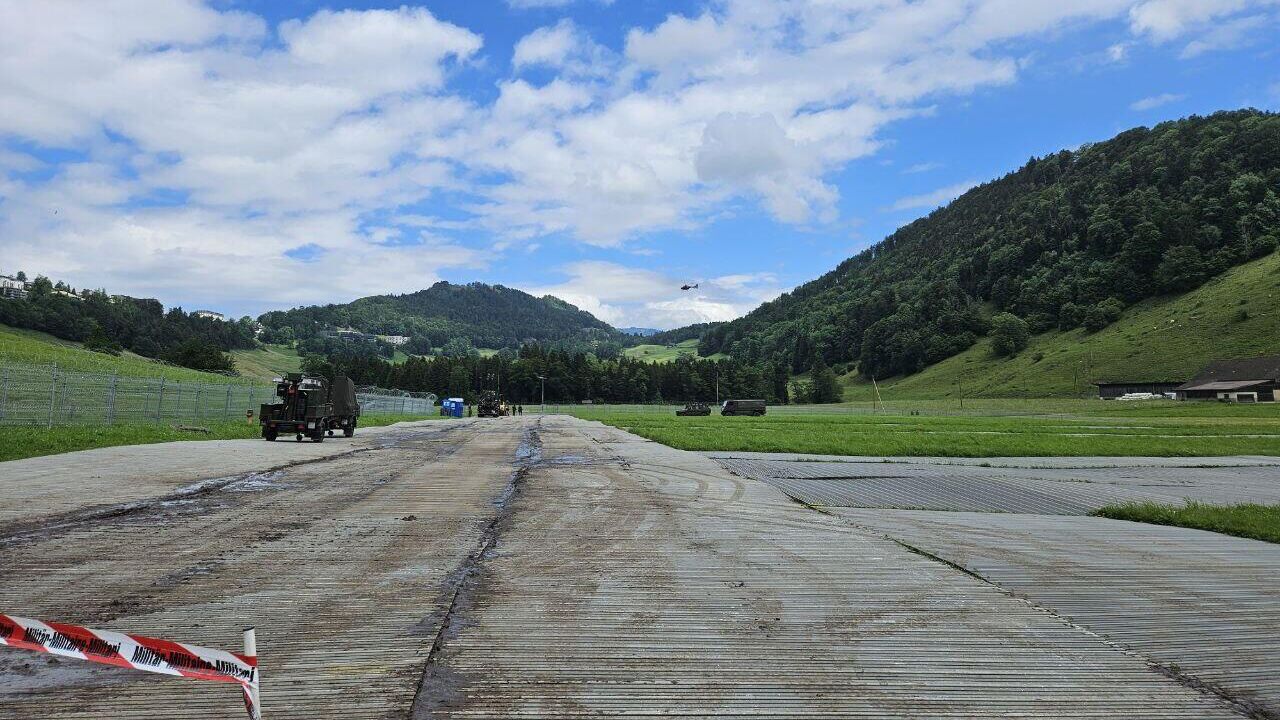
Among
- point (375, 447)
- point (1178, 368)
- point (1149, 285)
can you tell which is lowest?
point (375, 447)

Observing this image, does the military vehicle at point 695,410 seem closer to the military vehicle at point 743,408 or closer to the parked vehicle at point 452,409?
the military vehicle at point 743,408

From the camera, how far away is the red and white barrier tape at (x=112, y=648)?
2426 mm

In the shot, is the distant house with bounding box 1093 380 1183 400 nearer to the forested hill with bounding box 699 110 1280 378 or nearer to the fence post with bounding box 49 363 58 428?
the forested hill with bounding box 699 110 1280 378

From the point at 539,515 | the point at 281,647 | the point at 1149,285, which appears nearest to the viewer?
the point at 281,647

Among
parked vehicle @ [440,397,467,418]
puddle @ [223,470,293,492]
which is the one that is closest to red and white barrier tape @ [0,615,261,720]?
puddle @ [223,470,293,492]

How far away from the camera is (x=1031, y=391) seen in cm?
11169

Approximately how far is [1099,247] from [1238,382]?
80263 millimetres

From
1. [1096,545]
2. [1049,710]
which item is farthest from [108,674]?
[1096,545]

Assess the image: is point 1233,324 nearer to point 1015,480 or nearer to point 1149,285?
point 1149,285

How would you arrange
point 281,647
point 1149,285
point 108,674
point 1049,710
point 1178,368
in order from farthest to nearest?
1. point 1149,285
2. point 1178,368
3. point 281,647
4. point 108,674
5. point 1049,710

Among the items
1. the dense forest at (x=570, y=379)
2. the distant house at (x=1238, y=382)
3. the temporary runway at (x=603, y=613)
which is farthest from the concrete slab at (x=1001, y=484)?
the dense forest at (x=570, y=379)

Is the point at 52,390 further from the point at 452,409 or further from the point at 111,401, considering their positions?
the point at 452,409

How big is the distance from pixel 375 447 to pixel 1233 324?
13058cm

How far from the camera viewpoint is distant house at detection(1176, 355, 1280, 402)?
282 ft
